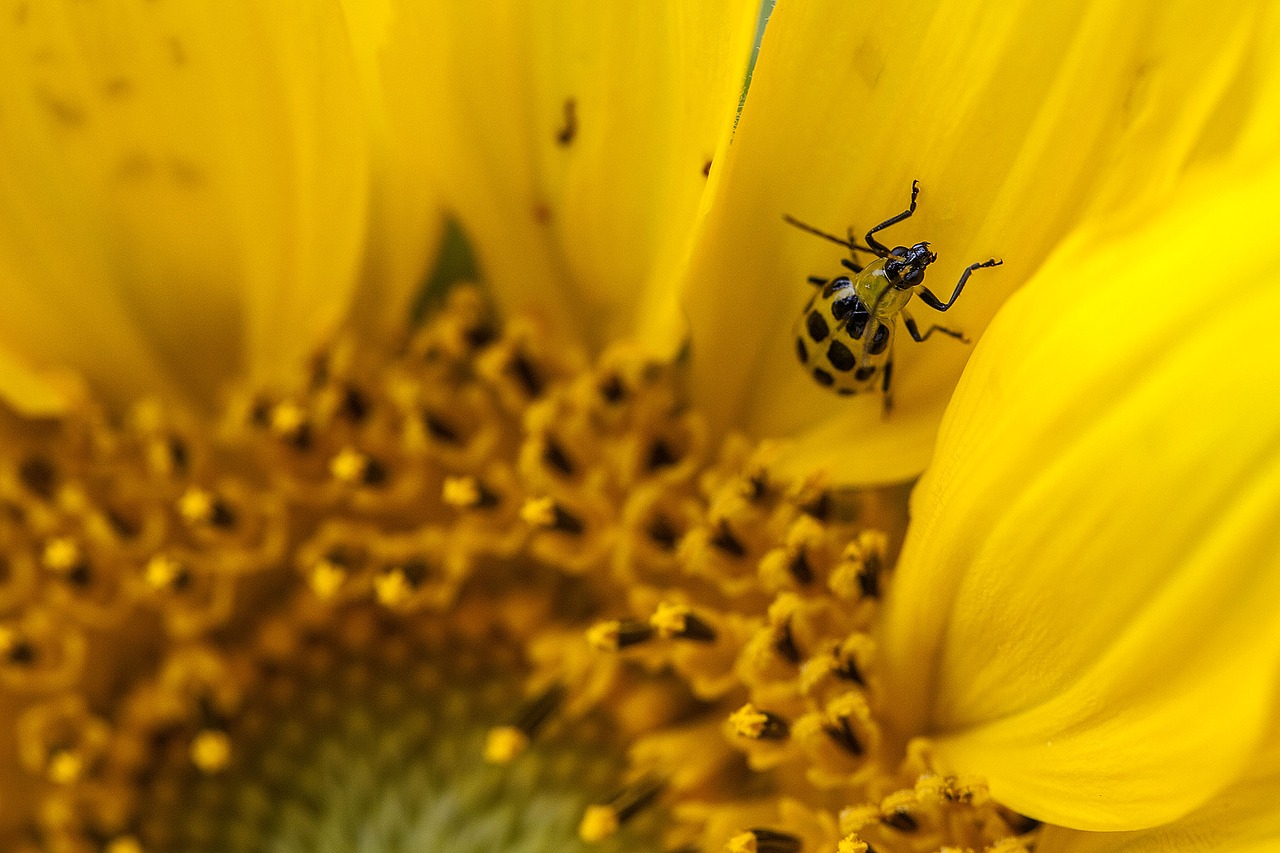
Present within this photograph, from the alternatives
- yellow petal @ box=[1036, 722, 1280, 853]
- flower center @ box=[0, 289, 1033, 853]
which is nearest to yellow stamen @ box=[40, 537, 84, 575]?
flower center @ box=[0, 289, 1033, 853]

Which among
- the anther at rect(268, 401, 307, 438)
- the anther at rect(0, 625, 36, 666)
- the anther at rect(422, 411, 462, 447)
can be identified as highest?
the anther at rect(422, 411, 462, 447)

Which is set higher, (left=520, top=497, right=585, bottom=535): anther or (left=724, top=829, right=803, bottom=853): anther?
(left=520, top=497, right=585, bottom=535): anther

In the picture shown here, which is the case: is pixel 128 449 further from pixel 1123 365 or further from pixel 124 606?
pixel 1123 365

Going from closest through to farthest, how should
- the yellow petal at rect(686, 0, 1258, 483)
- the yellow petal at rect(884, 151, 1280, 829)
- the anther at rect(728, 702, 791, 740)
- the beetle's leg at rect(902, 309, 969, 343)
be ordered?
the yellow petal at rect(884, 151, 1280, 829)
the yellow petal at rect(686, 0, 1258, 483)
the beetle's leg at rect(902, 309, 969, 343)
the anther at rect(728, 702, 791, 740)

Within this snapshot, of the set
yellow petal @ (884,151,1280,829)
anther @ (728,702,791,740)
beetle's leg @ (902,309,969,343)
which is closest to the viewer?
yellow petal @ (884,151,1280,829)

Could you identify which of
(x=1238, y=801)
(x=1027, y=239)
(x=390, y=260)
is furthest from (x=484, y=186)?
(x=1238, y=801)

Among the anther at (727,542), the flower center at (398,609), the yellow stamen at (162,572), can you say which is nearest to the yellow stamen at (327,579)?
the flower center at (398,609)

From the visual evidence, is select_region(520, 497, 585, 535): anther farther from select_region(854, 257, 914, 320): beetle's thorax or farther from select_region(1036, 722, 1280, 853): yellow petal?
select_region(1036, 722, 1280, 853): yellow petal

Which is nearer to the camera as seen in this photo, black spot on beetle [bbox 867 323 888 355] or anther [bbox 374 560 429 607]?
black spot on beetle [bbox 867 323 888 355]
